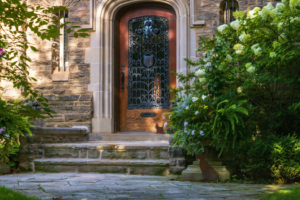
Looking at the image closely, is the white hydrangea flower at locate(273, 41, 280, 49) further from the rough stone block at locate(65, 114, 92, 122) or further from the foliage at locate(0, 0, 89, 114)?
the rough stone block at locate(65, 114, 92, 122)

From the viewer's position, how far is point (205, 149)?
4.78 m

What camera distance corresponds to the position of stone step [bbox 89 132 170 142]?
7.63m

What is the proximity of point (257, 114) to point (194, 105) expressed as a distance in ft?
4.82

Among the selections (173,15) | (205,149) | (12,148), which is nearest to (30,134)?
(12,148)

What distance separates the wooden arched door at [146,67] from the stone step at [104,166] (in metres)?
2.75

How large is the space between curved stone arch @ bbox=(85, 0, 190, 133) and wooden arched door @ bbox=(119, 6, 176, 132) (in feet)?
1.01

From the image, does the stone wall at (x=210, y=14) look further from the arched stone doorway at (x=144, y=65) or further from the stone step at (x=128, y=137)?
the stone step at (x=128, y=137)

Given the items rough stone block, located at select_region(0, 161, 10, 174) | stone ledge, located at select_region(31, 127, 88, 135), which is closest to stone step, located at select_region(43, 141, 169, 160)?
stone ledge, located at select_region(31, 127, 88, 135)

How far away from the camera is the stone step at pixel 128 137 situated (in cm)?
763

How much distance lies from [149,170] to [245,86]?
6.37 ft

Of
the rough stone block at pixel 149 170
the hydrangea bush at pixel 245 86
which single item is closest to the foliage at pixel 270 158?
the hydrangea bush at pixel 245 86

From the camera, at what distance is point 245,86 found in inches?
212

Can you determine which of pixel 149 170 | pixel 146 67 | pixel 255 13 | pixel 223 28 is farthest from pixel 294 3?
pixel 146 67

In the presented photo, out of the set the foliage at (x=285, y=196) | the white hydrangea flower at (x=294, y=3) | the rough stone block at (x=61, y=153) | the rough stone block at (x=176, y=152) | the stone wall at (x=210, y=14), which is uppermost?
the stone wall at (x=210, y=14)
